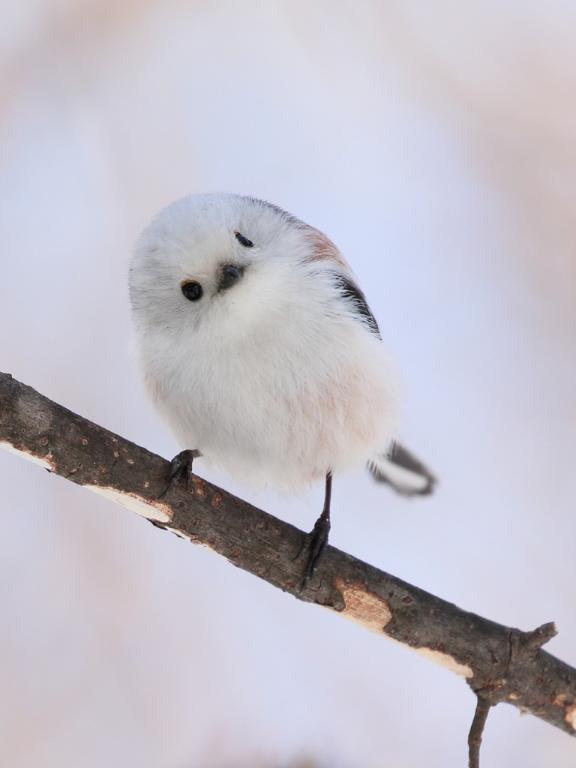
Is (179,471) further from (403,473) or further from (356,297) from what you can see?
(403,473)

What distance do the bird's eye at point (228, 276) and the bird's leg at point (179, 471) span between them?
269mm

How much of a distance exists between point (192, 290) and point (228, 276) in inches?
2.7

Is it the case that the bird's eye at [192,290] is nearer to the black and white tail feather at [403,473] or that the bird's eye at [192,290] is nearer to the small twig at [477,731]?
the black and white tail feather at [403,473]

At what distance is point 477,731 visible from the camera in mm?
1273

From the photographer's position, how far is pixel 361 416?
144 centimetres

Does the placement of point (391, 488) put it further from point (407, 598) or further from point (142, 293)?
point (142, 293)

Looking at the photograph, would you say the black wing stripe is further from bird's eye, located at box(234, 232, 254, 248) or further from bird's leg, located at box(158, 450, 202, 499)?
bird's leg, located at box(158, 450, 202, 499)

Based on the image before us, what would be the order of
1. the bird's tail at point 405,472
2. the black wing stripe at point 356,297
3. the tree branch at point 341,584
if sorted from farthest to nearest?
the bird's tail at point 405,472
the black wing stripe at point 356,297
the tree branch at point 341,584

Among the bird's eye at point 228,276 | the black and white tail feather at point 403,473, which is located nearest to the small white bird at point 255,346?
the bird's eye at point 228,276

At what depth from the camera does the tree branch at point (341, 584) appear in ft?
3.73

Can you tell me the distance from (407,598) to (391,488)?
46cm

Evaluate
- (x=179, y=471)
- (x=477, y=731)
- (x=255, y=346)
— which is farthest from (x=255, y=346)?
(x=477, y=731)

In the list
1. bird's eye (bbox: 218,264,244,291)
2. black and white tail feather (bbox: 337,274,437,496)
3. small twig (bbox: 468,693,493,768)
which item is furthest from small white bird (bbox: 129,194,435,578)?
small twig (bbox: 468,693,493,768)

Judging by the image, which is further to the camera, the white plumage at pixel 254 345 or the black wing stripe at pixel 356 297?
the black wing stripe at pixel 356 297
